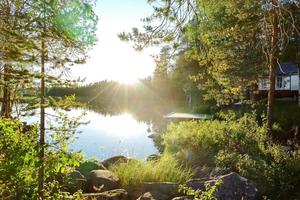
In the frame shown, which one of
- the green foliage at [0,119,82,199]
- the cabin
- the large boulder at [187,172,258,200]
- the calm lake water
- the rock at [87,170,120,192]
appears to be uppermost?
the cabin

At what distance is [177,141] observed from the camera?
11836 mm

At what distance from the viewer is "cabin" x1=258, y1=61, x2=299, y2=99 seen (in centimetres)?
3628

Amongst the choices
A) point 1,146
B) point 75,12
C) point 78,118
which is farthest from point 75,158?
point 75,12

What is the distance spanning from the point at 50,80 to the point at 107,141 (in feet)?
69.7

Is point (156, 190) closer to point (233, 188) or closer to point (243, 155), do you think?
point (233, 188)

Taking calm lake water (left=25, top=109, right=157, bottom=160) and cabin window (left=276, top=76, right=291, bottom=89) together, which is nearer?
calm lake water (left=25, top=109, right=157, bottom=160)

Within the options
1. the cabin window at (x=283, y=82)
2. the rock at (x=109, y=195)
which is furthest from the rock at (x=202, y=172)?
the cabin window at (x=283, y=82)

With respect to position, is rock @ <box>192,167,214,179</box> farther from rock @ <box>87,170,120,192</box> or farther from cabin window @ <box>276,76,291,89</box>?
cabin window @ <box>276,76,291,89</box>

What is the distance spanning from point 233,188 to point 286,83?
3487 centimetres

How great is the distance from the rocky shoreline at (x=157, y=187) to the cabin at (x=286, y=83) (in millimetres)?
28846

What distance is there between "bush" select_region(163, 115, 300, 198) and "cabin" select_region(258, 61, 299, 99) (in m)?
25.4

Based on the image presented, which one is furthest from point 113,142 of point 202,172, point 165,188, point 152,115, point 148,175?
point 152,115

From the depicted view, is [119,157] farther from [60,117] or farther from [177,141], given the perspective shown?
[60,117]

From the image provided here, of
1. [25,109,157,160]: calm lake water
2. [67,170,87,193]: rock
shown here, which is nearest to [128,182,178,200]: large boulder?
[67,170,87,193]: rock
